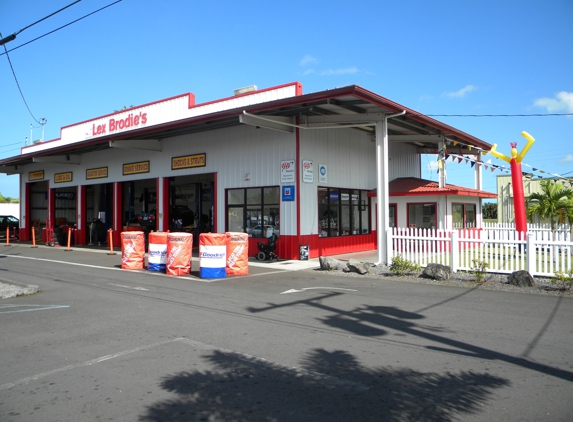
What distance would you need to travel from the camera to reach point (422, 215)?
68.3 ft

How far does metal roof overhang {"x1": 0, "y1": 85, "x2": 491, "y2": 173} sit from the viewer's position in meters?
14.7

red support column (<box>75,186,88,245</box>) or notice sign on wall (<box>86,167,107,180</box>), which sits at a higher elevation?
notice sign on wall (<box>86,167,107,180</box>)

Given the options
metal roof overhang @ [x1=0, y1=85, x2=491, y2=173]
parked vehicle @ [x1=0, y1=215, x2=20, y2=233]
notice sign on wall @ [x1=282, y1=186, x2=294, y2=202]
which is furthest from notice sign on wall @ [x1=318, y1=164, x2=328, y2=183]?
parked vehicle @ [x1=0, y1=215, x2=20, y2=233]

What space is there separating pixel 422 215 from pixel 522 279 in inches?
387

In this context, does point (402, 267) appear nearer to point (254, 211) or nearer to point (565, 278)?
point (565, 278)

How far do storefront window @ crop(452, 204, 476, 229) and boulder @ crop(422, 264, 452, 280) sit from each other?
363 inches

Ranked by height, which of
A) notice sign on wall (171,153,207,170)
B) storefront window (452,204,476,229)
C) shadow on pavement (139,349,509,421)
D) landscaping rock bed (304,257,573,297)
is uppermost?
notice sign on wall (171,153,207,170)

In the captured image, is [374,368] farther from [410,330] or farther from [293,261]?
[293,261]

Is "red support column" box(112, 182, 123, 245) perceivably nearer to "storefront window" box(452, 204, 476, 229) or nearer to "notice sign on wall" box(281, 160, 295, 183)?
"notice sign on wall" box(281, 160, 295, 183)

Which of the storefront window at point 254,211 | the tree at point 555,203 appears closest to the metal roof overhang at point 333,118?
the storefront window at point 254,211

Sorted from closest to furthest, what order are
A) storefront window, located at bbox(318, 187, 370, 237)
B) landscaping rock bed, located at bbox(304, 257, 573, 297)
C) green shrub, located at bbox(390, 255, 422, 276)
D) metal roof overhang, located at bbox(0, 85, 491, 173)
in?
landscaping rock bed, located at bbox(304, 257, 573, 297) < green shrub, located at bbox(390, 255, 422, 276) < metal roof overhang, located at bbox(0, 85, 491, 173) < storefront window, located at bbox(318, 187, 370, 237)

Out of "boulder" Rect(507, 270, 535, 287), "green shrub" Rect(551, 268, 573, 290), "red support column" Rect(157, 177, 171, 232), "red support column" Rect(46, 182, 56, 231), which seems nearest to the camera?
"green shrub" Rect(551, 268, 573, 290)

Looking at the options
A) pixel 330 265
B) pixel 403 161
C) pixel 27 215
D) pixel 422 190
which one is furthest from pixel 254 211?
pixel 27 215

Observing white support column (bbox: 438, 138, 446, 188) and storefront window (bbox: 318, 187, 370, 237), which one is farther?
white support column (bbox: 438, 138, 446, 188)
